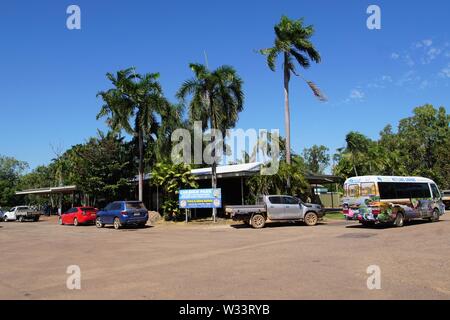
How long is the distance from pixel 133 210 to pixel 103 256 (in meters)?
13.2

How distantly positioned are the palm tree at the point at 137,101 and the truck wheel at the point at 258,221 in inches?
531

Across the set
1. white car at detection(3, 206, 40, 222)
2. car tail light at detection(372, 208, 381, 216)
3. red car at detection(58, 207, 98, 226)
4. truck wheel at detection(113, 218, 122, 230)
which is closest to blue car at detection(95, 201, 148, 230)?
truck wheel at detection(113, 218, 122, 230)

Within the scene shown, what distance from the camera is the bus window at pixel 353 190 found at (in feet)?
70.7

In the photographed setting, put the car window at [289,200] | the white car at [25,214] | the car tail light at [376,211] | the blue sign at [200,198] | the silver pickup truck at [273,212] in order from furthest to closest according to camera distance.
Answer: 1. the white car at [25,214]
2. the blue sign at [200,198]
3. the car window at [289,200]
4. the silver pickup truck at [273,212]
5. the car tail light at [376,211]

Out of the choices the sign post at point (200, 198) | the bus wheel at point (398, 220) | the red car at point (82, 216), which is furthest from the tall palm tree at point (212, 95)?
the bus wheel at point (398, 220)

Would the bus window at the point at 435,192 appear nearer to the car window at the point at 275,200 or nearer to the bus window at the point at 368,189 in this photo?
the bus window at the point at 368,189

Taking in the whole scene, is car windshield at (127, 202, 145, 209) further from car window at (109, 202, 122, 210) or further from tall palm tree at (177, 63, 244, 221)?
tall palm tree at (177, 63, 244, 221)

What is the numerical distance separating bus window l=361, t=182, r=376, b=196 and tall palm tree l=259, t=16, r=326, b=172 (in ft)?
31.1

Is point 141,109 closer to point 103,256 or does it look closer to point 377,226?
point 377,226

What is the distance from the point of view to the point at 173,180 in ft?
98.8

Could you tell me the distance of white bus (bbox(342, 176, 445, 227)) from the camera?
68.4 ft

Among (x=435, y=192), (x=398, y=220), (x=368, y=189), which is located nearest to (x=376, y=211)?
(x=368, y=189)

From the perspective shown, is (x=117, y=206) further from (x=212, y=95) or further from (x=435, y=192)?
(x=435, y=192)

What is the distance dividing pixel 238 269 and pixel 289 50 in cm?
2399
